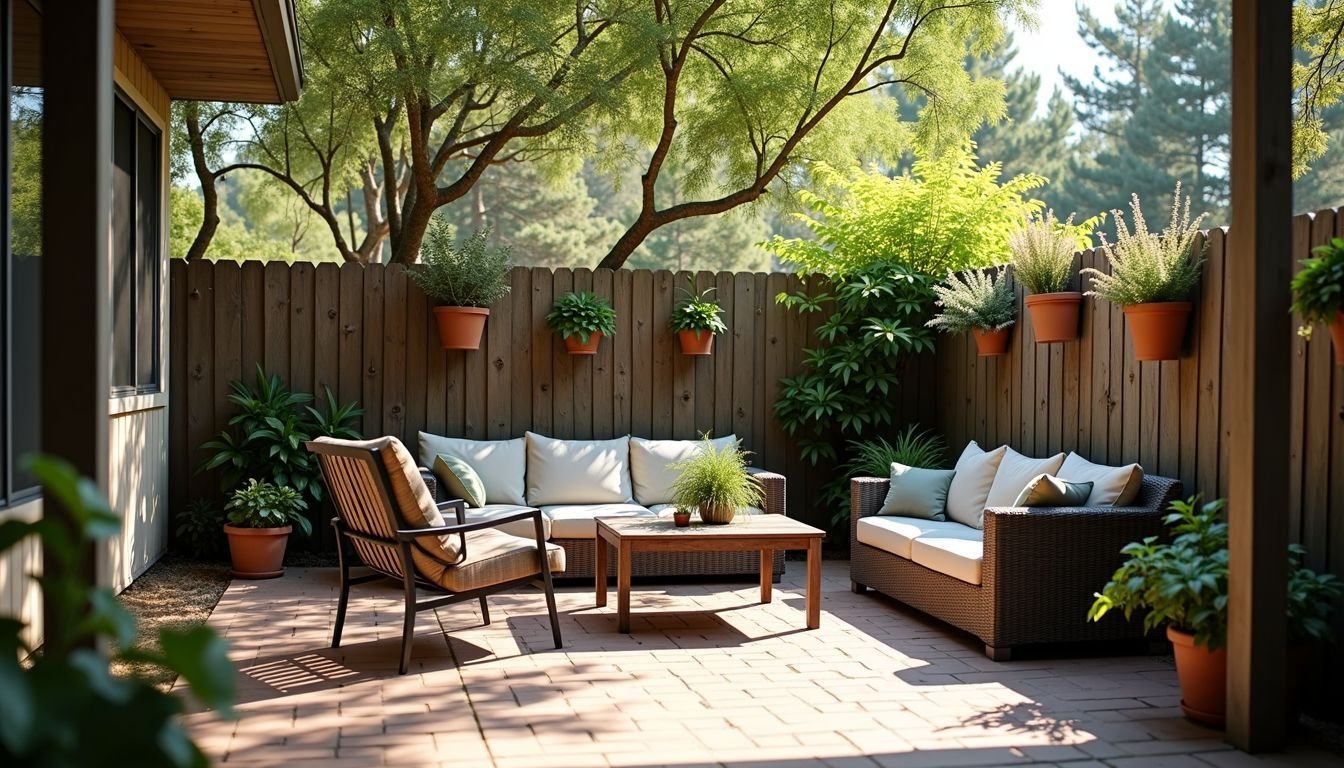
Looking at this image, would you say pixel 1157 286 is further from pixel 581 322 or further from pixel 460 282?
pixel 460 282

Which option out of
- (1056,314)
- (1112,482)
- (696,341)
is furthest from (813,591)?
(696,341)

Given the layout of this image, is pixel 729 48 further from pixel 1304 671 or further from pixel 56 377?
pixel 56 377

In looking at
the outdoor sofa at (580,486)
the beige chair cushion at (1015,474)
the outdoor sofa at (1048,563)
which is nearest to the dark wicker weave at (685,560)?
the outdoor sofa at (580,486)

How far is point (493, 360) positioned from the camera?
738 centimetres

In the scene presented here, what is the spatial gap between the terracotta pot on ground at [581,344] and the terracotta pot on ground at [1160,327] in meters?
3.33

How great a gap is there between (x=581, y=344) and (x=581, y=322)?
138 millimetres

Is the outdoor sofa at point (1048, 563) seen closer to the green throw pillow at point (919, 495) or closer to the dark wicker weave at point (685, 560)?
the green throw pillow at point (919, 495)

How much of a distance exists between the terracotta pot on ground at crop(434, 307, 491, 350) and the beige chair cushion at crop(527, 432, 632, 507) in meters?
0.68

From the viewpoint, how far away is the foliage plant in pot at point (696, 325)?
24.4 feet

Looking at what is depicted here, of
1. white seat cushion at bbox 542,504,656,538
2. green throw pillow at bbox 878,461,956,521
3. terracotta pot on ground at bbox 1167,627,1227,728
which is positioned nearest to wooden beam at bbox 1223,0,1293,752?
terracotta pot on ground at bbox 1167,627,1227,728

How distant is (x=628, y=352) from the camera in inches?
299

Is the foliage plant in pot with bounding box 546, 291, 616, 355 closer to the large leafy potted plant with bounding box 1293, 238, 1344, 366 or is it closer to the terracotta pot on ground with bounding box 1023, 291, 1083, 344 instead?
the terracotta pot on ground with bounding box 1023, 291, 1083, 344

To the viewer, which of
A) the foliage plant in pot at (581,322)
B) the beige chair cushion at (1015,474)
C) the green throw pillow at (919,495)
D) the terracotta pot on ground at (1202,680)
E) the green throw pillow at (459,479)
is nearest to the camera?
the terracotta pot on ground at (1202,680)

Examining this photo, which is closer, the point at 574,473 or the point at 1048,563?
the point at 1048,563
